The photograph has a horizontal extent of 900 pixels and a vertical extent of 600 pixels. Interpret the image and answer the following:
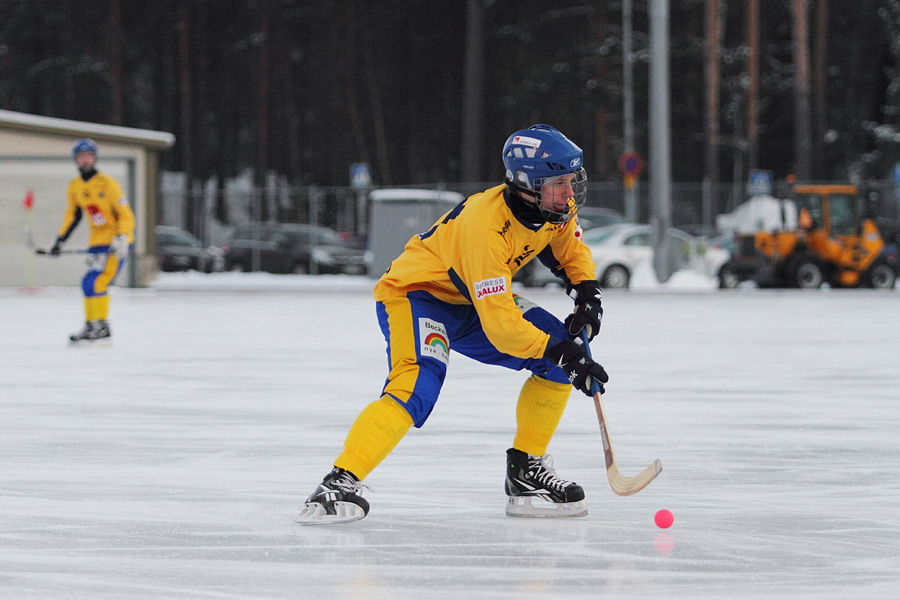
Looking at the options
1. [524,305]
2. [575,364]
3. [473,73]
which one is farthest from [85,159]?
[473,73]

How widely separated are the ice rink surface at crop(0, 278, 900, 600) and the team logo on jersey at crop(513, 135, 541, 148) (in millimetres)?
1364

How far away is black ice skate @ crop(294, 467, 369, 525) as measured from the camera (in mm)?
5266

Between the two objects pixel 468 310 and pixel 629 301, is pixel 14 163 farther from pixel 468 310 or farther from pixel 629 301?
pixel 468 310

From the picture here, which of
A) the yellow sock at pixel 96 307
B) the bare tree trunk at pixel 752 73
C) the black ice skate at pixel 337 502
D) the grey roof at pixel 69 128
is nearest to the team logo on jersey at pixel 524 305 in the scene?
the black ice skate at pixel 337 502

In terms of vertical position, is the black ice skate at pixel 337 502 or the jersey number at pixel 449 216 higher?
the jersey number at pixel 449 216

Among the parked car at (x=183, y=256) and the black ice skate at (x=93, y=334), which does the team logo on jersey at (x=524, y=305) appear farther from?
the parked car at (x=183, y=256)

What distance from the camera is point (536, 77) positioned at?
47.1 metres

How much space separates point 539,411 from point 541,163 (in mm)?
1024

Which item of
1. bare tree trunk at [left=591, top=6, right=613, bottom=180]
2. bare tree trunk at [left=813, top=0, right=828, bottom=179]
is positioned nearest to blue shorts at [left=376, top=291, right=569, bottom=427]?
bare tree trunk at [left=591, top=6, right=613, bottom=180]

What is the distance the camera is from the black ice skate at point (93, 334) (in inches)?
536

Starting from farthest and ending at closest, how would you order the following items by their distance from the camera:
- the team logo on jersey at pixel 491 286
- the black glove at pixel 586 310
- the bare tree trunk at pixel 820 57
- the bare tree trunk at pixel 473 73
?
the bare tree trunk at pixel 820 57, the bare tree trunk at pixel 473 73, the black glove at pixel 586 310, the team logo on jersey at pixel 491 286

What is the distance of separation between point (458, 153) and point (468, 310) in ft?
173

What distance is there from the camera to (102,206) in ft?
43.4

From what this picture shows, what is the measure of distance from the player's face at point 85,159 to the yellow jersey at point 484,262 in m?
8.19
